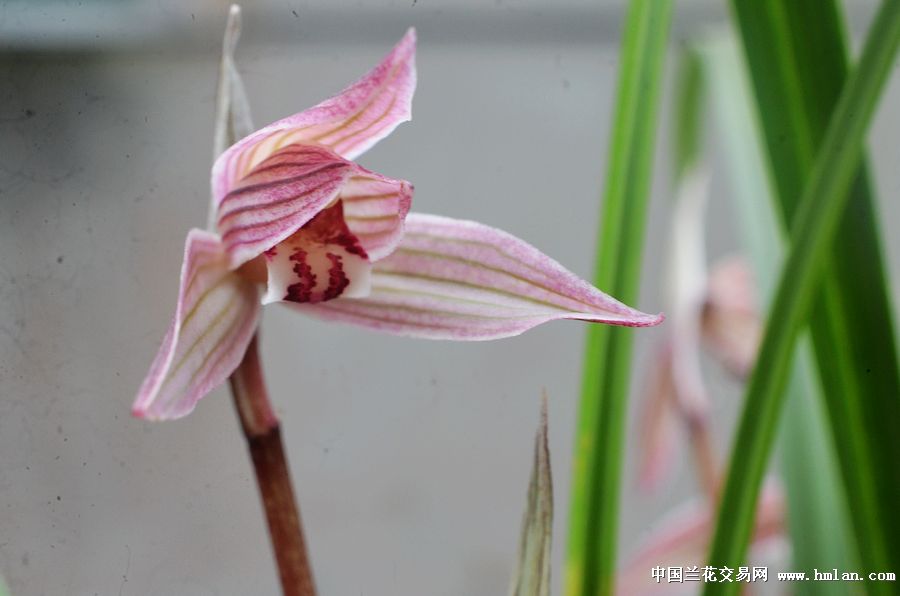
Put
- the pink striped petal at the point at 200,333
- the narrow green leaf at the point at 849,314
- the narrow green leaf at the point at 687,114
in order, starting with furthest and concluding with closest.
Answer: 1. the narrow green leaf at the point at 687,114
2. the narrow green leaf at the point at 849,314
3. the pink striped petal at the point at 200,333

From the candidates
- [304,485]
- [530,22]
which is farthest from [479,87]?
[304,485]

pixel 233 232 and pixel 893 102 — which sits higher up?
pixel 893 102

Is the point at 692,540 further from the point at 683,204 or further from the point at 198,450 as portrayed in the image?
the point at 198,450

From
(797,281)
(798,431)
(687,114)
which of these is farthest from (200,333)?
(687,114)

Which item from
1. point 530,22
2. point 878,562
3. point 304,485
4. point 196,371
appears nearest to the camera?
point 196,371

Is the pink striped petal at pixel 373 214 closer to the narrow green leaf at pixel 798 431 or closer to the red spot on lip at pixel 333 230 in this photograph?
the red spot on lip at pixel 333 230

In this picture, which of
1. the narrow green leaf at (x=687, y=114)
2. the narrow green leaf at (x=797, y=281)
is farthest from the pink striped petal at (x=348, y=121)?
the narrow green leaf at (x=687, y=114)
